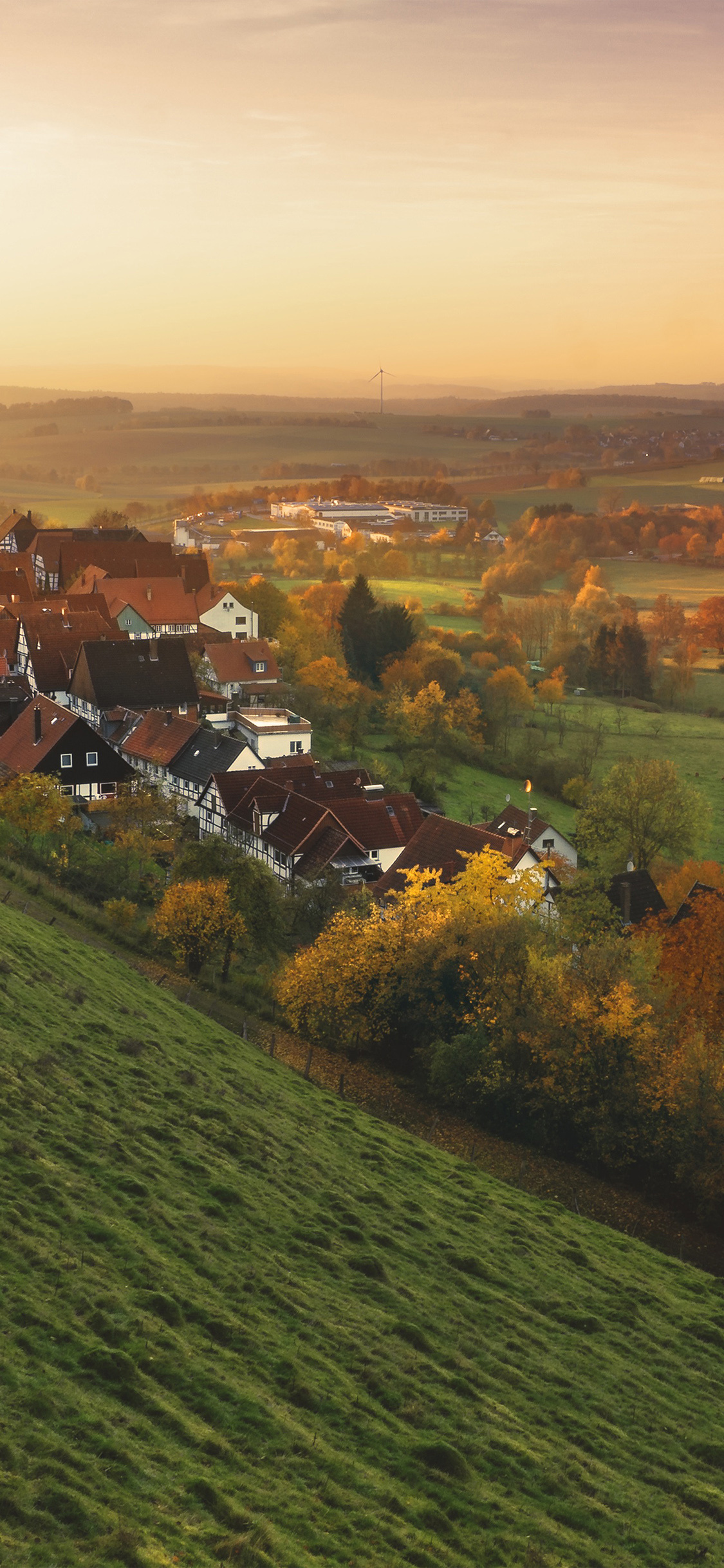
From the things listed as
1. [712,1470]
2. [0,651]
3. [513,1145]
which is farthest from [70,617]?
[712,1470]

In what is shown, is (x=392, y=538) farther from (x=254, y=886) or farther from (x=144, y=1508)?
(x=144, y=1508)

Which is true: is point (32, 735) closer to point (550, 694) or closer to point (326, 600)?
point (550, 694)

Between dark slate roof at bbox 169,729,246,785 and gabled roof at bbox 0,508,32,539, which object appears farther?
gabled roof at bbox 0,508,32,539

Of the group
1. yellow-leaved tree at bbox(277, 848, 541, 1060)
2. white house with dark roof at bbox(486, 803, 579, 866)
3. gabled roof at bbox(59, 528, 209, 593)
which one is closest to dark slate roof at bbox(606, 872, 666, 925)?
white house with dark roof at bbox(486, 803, 579, 866)

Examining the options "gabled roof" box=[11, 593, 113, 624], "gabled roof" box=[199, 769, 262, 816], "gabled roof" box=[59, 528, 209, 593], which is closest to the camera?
"gabled roof" box=[199, 769, 262, 816]

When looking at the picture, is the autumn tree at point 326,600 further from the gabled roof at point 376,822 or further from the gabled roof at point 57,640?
the gabled roof at point 376,822

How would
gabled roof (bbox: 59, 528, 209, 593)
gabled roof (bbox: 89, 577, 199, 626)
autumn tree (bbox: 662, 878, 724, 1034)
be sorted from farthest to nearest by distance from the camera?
gabled roof (bbox: 59, 528, 209, 593) → gabled roof (bbox: 89, 577, 199, 626) → autumn tree (bbox: 662, 878, 724, 1034)

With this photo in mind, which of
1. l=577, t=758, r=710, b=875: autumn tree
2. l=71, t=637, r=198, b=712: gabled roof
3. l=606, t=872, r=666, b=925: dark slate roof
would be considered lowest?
l=606, t=872, r=666, b=925: dark slate roof

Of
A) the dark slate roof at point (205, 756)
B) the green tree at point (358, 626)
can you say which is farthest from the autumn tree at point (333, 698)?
the dark slate roof at point (205, 756)

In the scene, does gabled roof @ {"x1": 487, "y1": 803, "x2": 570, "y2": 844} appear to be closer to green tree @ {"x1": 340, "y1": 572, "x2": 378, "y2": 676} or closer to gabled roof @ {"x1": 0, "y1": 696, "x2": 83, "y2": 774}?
gabled roof @ {"x1": 0, "y1": 696, "x2": 83, "y2": 774}
